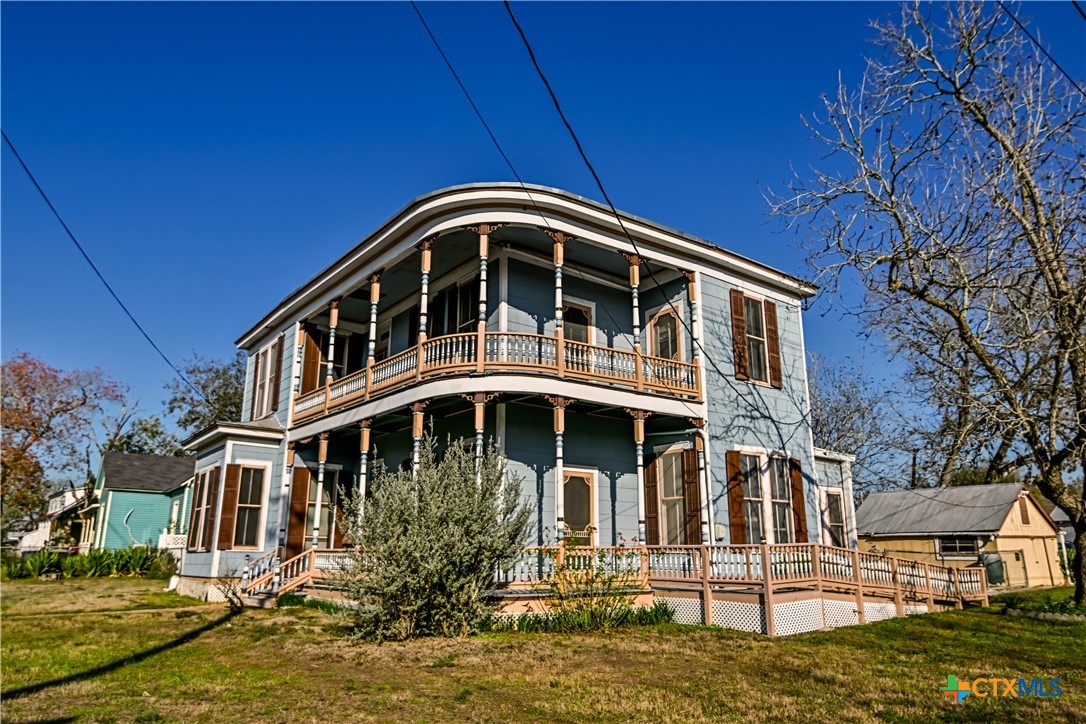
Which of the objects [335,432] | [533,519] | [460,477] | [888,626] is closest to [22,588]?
[335,432]

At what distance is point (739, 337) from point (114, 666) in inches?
539

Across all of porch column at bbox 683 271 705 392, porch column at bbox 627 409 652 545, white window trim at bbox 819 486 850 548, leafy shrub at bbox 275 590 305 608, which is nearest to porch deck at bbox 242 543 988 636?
porch column at bbox 627 409 652 545

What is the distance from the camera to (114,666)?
28.9 feet

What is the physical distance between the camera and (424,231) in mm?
15414

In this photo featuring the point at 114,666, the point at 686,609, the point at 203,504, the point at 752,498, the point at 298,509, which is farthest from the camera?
the point at 203,504

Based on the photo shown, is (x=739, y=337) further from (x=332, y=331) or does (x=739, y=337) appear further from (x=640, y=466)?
(x=332, y=331)

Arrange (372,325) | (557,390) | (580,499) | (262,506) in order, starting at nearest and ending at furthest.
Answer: (557,390) < (580,499) < (372,325) < (262,506)

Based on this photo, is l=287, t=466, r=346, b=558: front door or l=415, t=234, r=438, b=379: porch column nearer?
l=415, t=234, r=438, b=379: porch column

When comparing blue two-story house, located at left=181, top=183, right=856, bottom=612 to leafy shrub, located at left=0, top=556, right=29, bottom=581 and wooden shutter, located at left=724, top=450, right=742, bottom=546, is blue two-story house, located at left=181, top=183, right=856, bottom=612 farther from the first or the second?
leafy shrub, located at left=0, top=556, right=29, bottom=581

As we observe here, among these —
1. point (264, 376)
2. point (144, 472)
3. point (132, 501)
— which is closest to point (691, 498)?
point (264, 376)

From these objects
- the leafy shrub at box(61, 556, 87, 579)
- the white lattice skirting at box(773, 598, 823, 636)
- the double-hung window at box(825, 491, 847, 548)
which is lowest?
the white lattice skirting at box(773, 598, 823, 636)

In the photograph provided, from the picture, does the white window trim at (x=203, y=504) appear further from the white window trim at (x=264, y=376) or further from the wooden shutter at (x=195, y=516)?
the white window trim at (x=264, y=376)

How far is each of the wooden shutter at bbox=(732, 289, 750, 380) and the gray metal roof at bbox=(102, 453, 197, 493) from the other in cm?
2818

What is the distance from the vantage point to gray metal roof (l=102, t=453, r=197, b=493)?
35500mm
